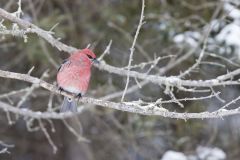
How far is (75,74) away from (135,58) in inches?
91.4

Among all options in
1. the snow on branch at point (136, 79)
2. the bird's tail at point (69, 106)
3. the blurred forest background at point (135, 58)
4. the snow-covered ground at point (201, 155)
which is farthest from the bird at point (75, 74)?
the snow-covered ground at point (201, 155)

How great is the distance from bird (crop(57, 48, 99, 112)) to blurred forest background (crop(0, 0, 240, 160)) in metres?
1.29

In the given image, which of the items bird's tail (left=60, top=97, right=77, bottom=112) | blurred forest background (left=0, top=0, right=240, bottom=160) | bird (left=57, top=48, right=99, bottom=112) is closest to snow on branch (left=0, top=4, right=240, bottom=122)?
bird (left=57, top=48, right=99, bottom=112)

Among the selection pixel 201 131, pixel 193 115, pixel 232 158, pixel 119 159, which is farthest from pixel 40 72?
pixel 193 115

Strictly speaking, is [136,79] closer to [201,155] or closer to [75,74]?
[75,74]

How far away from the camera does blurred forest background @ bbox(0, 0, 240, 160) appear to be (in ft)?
22.0

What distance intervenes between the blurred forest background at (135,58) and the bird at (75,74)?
50.7 inches

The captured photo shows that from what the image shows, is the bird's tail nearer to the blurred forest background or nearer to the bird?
the bird

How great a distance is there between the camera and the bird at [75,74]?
4852 mm

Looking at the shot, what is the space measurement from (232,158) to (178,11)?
90.3 inches

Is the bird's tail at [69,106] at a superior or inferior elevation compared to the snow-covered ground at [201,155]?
inferior

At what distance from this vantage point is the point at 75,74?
4945 mm

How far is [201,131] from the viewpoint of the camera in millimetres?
7664

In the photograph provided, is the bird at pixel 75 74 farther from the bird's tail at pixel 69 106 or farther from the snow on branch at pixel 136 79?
the snow on branch at pixel 136 79
